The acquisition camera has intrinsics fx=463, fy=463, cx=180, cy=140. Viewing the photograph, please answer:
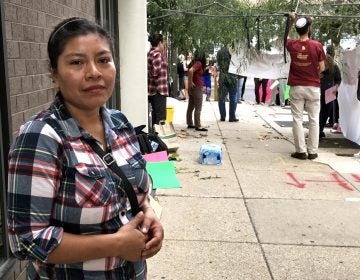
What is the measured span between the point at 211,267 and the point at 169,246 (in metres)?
0.53

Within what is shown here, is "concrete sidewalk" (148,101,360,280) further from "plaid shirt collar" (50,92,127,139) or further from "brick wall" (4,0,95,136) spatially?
"plaid shirt collar" (50,92,127,139)

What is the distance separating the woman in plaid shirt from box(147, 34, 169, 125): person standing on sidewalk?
612 cm

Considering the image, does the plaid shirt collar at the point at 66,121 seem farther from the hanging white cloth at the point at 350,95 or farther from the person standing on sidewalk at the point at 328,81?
the person standing on sidewalk at the point at 328,81

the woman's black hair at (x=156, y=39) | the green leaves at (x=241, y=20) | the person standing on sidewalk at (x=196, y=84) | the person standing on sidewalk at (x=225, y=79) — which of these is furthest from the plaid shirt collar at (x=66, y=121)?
the person standing on sidewalk at (x=196, y=84)

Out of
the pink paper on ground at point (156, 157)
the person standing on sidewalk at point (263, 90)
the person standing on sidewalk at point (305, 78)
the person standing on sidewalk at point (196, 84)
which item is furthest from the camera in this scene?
the person standing on sidewalk at point (263, 90)

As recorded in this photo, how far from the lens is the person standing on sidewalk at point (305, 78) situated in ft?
23.0

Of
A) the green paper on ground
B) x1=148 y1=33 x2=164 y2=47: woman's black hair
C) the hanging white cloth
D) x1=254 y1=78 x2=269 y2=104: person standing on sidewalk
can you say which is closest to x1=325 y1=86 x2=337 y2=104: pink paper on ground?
the hanging white cloth

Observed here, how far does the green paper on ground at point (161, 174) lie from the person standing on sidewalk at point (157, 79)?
10.7 ft

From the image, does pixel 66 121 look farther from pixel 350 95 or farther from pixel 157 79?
pixel 350 95

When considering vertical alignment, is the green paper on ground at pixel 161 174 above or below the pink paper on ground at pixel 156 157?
below

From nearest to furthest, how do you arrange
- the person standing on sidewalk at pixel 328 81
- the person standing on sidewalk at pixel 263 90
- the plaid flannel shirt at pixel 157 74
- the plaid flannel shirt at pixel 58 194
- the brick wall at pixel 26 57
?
the plaid flannel shirt at pixel 58 194
the brick wall at pixel 26 57
the plaid flannel shirt at pixel 157 74
the person standing on sidewalk at pixel 328 81
the person standing on sidewalk at pixel 263 90

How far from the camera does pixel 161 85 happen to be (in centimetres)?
772

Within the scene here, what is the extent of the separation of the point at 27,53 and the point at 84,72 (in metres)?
1.64

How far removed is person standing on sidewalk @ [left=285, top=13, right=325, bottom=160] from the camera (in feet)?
23.0
